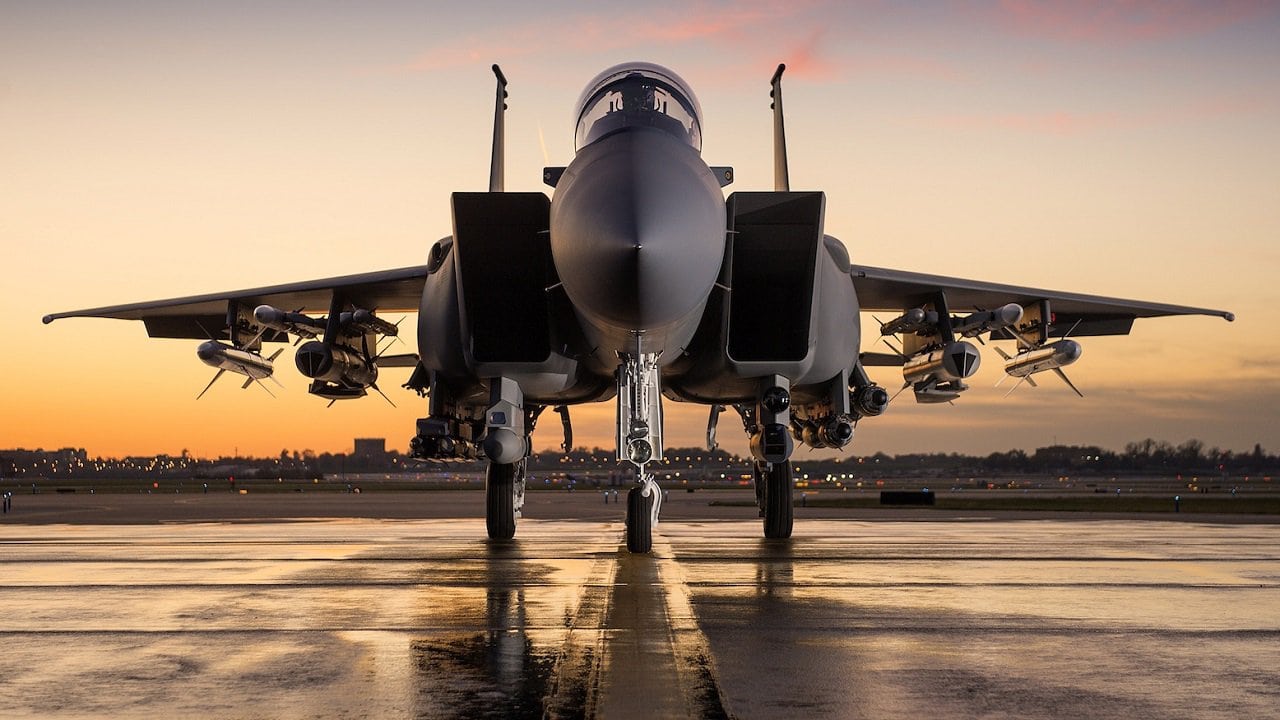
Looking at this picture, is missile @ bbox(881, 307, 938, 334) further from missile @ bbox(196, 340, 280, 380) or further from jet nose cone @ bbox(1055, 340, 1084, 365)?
missile @ bbox(196, 340, 280, 380)

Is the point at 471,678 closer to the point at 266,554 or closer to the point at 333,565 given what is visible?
the point at 333,565

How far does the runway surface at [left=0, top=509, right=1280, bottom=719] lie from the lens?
518 centimetres

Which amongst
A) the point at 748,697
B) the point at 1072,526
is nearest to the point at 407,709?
the point at 748,697

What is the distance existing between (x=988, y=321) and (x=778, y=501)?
3633 millimetres

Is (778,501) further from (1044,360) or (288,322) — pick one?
(288,322)

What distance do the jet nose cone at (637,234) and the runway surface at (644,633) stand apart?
2316 mm

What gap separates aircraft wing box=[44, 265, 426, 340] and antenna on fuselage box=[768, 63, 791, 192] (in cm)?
474

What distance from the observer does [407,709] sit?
16.3ft

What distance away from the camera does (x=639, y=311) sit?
939cm

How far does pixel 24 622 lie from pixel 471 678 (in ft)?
12.5

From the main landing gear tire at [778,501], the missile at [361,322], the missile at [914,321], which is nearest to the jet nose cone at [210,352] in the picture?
the missile at [361,322]

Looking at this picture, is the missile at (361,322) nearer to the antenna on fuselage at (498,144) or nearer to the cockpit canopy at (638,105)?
the antenna on fuselage at (498,144)

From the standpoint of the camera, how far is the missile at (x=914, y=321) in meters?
15.8

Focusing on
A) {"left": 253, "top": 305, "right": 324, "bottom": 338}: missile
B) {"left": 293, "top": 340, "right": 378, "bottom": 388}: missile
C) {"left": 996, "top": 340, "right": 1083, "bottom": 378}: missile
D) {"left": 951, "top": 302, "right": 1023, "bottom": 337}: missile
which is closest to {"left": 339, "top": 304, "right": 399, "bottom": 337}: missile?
{"left": 293, "top": 340, "right": 378, "bottom": 388}: missile
